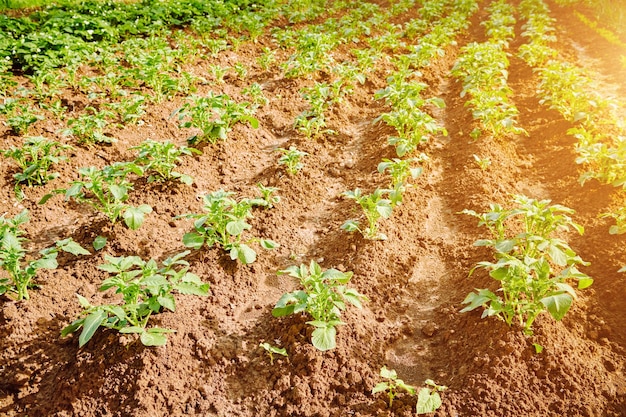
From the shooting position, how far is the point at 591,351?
110 inches

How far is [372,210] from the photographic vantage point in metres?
3.70

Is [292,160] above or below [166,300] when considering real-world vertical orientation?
below

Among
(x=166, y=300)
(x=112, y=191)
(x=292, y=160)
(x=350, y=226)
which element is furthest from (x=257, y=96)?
(x=166, y=300)

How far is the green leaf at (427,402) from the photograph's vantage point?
235 cm

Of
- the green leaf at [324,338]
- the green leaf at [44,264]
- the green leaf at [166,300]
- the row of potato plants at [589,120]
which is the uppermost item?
the row of potato plants at [589,120]

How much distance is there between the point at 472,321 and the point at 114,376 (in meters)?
2.36

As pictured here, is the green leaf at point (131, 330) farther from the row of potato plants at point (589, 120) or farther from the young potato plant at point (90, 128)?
the row of potato plants at point (589, 120)

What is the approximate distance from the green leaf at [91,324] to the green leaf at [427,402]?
190cm

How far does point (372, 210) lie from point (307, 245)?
786 millimetres

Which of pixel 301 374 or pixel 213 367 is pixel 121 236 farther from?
pixel 301 374

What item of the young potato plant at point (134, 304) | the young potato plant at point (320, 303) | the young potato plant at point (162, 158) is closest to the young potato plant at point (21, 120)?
the young potato plant at point (162, 158)

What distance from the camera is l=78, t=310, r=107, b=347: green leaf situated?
254 cm

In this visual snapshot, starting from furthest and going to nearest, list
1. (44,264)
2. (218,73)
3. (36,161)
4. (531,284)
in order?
(218,73), (36,161), (44,264), (531,284)

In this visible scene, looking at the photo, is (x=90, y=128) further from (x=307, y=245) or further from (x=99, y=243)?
(x=307, y=245)
